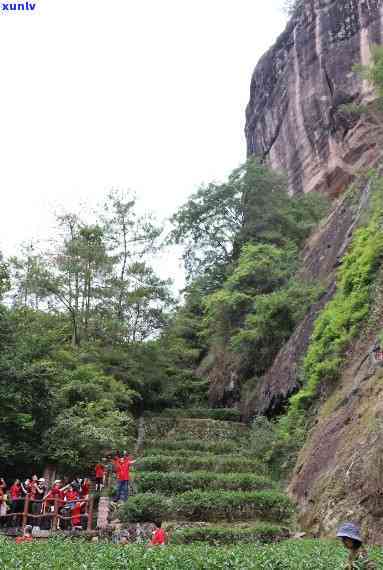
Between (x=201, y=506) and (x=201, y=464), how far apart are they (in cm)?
331

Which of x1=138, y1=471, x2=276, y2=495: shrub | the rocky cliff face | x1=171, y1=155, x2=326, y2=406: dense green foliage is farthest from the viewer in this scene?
the rocky cliff face

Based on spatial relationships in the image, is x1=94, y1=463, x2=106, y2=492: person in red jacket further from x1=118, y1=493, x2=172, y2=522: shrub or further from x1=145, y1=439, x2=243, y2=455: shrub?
x1=118, y1=493, x2=172, y2=522: shrub

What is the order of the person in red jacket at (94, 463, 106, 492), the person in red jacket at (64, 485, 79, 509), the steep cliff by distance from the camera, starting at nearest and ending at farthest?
the steep cliff < the person in red jacket at (64, 485, 79, 509) < the person in red jacket at (94, 463, 106, 492)

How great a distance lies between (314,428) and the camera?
1440 cm

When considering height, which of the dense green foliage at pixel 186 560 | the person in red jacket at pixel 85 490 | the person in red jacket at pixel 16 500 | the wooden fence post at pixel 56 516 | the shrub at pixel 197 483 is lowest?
the dense green foliage at pixel 186 560

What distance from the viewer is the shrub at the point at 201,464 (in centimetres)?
1605

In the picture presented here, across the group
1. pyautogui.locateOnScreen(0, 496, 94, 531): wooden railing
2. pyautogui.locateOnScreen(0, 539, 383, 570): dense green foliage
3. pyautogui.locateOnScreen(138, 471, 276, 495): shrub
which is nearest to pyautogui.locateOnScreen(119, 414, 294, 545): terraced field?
pyautogui.locateOnScreen(138, 471, 276, 495): shrub

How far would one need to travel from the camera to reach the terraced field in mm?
11688

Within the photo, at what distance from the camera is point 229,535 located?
1163 cm

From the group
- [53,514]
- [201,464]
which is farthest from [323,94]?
[53,514]

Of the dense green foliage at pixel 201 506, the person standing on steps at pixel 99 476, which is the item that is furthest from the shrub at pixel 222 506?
the person standing on steps at pixel 99 476

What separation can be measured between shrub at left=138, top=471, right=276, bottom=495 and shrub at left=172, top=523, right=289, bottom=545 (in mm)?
2532

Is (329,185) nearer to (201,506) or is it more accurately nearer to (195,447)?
(195,447)

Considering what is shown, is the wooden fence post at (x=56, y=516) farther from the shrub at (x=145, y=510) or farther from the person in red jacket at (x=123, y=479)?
the person in red jacket at (x=123, y=479)
